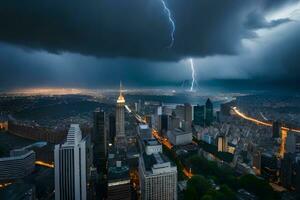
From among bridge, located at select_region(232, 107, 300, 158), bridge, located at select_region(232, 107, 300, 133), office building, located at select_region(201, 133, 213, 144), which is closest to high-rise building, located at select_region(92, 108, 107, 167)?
office building, located at select_region(201, 133, 213, 144)

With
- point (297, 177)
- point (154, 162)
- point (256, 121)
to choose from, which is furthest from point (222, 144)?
point (256, 121)

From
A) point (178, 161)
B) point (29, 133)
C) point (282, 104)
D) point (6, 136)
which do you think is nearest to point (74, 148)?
point (178, 161)

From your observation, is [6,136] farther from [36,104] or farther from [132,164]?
[132,164]

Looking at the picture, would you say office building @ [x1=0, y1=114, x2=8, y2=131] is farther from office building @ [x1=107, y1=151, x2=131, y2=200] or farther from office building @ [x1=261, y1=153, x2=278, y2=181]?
office building @ [x1=261, y1=153, x2=278, y2=181]

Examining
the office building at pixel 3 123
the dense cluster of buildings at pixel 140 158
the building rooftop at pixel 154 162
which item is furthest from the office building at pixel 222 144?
the office building at pixel 3 123

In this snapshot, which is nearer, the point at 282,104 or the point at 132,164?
the point at 132,164

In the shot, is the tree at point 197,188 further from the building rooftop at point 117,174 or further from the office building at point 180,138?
the office building at point 180,138

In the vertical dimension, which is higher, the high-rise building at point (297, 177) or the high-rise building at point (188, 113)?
the high-rise building at point (188, 113)
